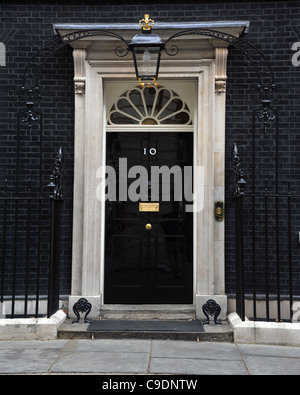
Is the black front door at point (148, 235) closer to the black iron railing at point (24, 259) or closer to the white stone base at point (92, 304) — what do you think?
the white stone base at point (92, 304)

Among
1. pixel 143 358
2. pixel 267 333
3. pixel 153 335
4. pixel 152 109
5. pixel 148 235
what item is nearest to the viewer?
pixel 143 358

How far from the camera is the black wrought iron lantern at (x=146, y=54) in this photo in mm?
6527

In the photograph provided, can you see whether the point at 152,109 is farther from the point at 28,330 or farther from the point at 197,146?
the point at 28,330

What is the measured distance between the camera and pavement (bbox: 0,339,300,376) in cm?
537

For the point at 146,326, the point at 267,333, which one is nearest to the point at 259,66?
the point at 267,333

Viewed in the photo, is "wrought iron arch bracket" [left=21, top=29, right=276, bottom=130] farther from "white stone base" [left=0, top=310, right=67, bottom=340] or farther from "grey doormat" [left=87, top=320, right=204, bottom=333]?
"grey doormat" [left=87, top=320, right=204, bottom=333]

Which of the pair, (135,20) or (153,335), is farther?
(135,20)

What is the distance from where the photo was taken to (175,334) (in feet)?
22.1

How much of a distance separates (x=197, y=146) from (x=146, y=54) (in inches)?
70.0

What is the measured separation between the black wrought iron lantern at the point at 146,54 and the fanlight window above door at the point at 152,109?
151 centimetres

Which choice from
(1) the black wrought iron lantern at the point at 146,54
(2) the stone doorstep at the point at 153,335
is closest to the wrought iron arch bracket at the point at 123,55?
(1) the black wrought iron lantern at the point at 146,54

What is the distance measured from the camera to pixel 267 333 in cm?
650

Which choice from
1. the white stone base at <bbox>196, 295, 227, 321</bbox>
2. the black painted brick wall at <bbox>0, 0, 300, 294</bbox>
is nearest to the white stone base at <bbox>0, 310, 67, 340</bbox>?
the black painted brick wall at <bbox>0, 0, 300, 294</bbox>

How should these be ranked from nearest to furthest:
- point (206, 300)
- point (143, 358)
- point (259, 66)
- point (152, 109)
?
point (143, 358), point (206, 300), point (259, 66), point (152, 109)
